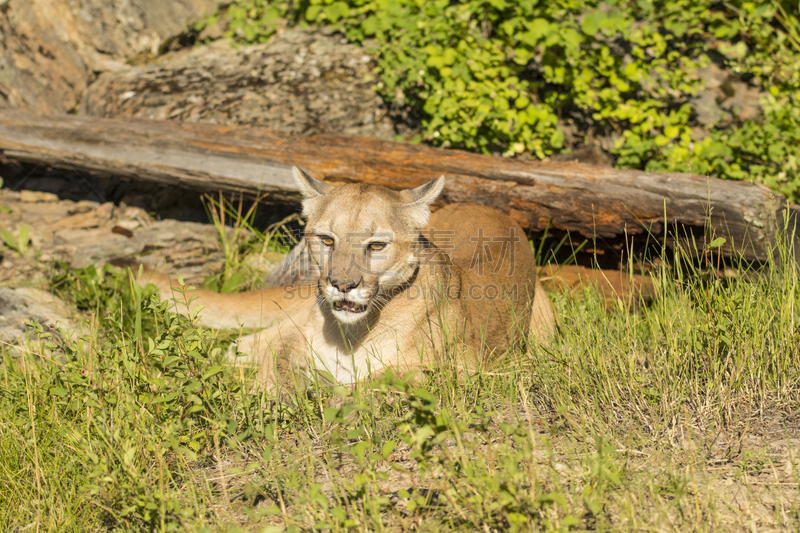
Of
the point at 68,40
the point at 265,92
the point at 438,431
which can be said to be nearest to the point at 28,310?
the point at 265,92

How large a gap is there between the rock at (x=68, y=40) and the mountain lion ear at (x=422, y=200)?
5.50m

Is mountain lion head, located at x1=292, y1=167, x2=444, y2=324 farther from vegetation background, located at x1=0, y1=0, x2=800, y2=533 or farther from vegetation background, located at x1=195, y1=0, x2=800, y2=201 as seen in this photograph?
vegetation background, located at x1=195, y1=0, x2=800, y2=201

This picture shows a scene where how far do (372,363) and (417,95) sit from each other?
152 inches

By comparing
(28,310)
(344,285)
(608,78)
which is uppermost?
(608,78)

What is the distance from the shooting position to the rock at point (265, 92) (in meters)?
6.75

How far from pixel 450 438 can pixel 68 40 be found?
773 centimetres

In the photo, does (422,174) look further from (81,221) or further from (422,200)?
(81,221)

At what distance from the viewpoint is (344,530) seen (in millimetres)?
2164

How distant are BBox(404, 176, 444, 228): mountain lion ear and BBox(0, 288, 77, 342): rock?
2.84 metres

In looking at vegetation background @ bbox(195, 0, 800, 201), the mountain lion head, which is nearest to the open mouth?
the mountain lion head

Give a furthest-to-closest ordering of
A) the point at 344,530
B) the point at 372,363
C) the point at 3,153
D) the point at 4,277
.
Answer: the point at 3,153
the point at 4,277
the point at 372,363
the point at 344,530

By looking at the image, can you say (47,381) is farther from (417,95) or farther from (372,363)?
(417,95)

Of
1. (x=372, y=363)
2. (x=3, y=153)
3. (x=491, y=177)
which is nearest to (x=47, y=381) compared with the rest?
(x=372, y=363)

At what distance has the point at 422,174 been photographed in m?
5.21
